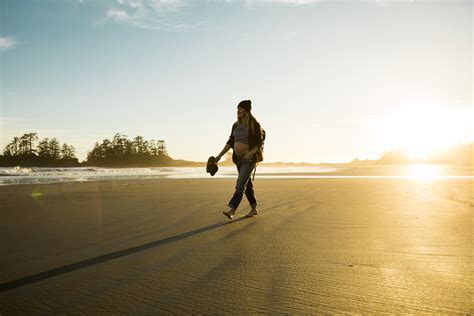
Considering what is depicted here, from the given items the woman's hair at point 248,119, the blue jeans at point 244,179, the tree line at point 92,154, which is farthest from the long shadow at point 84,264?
the tree line at point 92,154

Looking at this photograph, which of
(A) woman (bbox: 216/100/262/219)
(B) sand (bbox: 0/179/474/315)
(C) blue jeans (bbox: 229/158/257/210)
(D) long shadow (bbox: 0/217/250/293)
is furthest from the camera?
(A) woman (bbox: 216/100/262/219)

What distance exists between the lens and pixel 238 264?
10.8 feet

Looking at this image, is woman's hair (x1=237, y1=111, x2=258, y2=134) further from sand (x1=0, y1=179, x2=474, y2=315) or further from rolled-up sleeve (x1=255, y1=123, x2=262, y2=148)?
sand (x1=0, y1=179, x2=474, y2=315)

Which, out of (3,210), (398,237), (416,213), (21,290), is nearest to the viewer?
(21,290)

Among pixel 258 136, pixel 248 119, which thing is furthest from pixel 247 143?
pixel 248 119

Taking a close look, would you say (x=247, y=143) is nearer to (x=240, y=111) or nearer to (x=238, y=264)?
(x=240, y=111)

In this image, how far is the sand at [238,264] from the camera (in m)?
2.36

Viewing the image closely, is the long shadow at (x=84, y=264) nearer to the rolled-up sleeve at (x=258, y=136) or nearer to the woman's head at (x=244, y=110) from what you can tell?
the rolled-up sleeve at (x=258, y=136)

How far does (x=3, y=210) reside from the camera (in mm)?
7406

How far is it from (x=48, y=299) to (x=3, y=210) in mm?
5916

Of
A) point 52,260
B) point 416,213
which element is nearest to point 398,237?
point 416,213

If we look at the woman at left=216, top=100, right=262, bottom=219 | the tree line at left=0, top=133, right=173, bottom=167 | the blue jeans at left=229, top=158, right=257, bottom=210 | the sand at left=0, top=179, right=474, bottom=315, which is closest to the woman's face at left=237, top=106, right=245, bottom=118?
the woman at left=216, top=100, right=262, bottom=219

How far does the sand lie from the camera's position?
236 cm

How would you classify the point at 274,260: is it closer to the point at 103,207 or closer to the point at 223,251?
the point at 223,251
